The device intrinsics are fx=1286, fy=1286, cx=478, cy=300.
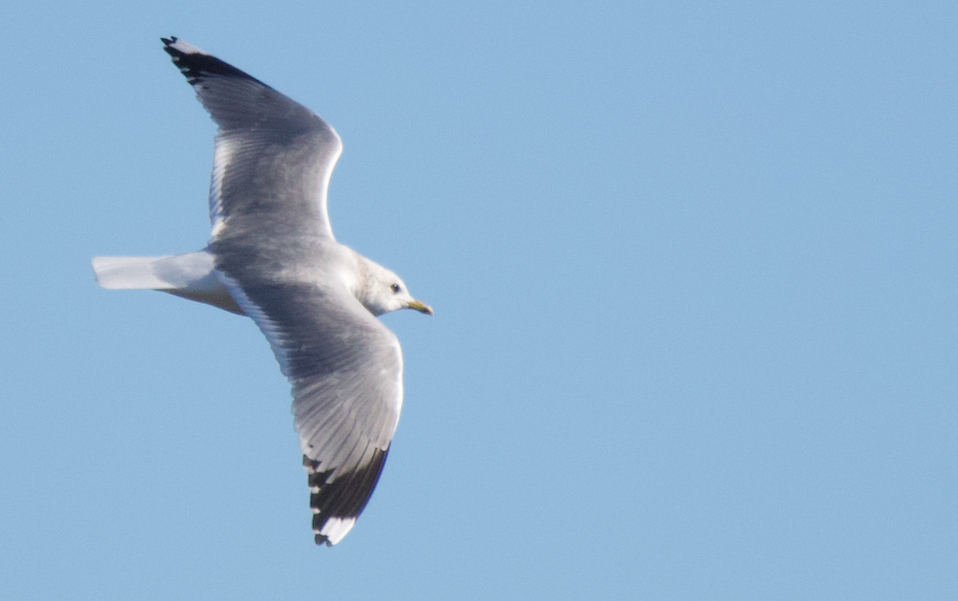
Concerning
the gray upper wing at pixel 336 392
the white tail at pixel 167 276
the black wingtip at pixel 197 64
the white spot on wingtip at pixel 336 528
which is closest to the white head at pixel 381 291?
the white tail at pixel 167 276

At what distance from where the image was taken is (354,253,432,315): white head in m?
7.22

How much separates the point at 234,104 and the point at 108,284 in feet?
6.29

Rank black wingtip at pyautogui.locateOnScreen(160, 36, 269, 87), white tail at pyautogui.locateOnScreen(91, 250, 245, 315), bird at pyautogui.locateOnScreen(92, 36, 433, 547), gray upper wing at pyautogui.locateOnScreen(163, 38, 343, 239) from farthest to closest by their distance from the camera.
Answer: black wingtip at pyautogui.locateOnScreen(160, 36, 269, 87), gray upper wing at pyautogui.locateOnScreen(163, 38, 343, 239), white tail at pyautogui.locateOnScreen(91, 250, 245, 315), bird at pyautogui.locateOnScreen(92, 36, 433, 547)

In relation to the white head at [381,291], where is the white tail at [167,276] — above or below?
below

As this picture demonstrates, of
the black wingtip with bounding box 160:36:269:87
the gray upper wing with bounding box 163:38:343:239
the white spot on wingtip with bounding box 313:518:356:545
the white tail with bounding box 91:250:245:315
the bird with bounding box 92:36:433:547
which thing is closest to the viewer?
the white spot on wingtip with bounding box 313:518:356:545

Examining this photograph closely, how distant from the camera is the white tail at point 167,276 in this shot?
639 centimetres

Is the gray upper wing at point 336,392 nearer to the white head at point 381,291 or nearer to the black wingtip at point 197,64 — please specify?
the white head at point 381,291

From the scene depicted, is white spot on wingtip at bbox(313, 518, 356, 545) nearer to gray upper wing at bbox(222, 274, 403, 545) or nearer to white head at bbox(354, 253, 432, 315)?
gray upper wing at bbox(222, 274, 403, 545)

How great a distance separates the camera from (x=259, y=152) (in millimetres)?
7578

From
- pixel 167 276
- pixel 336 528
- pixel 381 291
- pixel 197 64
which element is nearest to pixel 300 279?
pixel 167 276

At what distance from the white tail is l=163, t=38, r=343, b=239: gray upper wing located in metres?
0.52

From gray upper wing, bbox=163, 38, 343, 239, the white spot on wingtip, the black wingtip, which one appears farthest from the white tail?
the black wingtip

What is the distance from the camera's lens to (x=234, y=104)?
7.88 m

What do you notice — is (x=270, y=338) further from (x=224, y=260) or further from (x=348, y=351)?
(x=224, y=260)
